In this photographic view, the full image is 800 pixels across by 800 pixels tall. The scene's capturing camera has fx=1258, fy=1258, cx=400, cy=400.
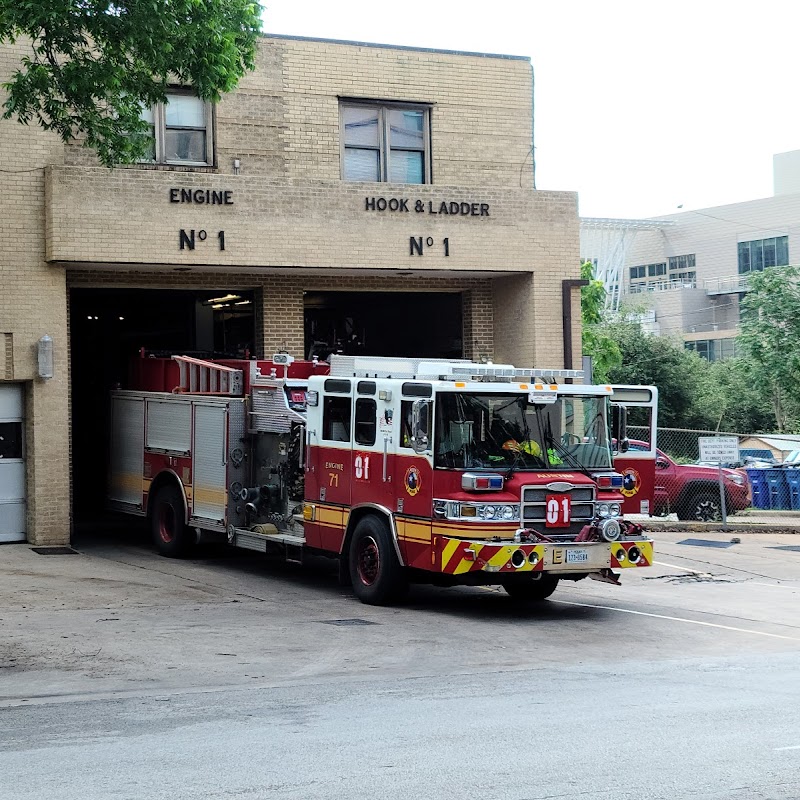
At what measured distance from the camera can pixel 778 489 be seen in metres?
27.7

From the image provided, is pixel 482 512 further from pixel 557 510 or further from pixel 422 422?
pixel 422 422

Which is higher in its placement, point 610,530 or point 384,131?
point 384,131

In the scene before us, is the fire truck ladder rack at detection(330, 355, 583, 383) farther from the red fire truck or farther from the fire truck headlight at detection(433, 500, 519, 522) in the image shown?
the fire truck headlight at detection(433, 500, 519, 522)

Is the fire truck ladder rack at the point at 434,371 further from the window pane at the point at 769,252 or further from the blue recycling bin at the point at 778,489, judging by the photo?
the window pane at the point at 769,252

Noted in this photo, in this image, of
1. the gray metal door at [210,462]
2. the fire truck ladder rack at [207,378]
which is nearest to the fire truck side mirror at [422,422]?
the gray metal door at [210,462]

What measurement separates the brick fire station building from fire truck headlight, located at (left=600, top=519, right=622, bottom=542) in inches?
314

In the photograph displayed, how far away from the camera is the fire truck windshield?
43.8ft

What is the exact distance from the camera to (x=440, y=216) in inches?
808

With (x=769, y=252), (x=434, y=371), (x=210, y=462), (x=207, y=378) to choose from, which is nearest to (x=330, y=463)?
(x=434, y=371)

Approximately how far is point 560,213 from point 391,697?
44.1 feet

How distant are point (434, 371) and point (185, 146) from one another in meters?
7.81

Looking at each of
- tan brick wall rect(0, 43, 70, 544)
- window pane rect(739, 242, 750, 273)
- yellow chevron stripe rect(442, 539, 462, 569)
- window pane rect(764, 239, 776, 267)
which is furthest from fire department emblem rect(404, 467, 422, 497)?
window pane rect(739, 242, 750, 273)

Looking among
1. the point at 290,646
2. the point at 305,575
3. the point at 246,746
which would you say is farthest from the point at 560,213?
the point at 246,746

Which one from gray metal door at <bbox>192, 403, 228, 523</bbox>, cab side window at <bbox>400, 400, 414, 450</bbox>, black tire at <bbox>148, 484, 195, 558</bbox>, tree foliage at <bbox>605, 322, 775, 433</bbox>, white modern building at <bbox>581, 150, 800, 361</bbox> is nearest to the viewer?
cab side window at <bbox>400, 400, 414, 450</bbox>
